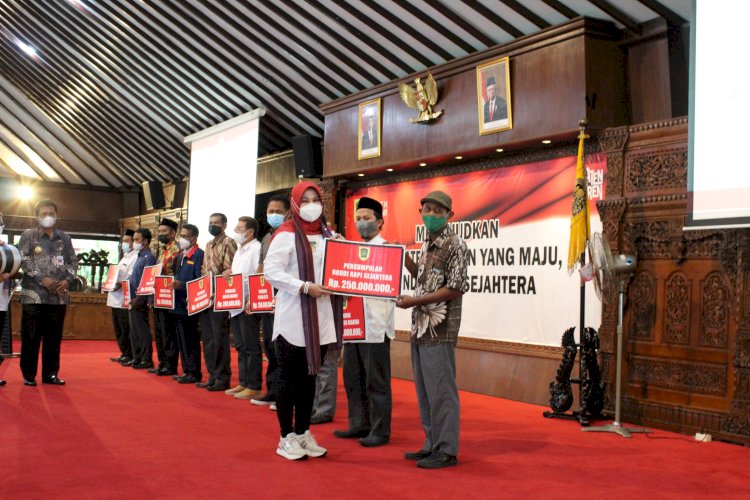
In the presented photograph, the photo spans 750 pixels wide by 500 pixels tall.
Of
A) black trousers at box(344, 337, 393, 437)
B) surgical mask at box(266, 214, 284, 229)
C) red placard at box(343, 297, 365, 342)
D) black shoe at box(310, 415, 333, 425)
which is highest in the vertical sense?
surgical mask at box(266, 214, 284, 229)

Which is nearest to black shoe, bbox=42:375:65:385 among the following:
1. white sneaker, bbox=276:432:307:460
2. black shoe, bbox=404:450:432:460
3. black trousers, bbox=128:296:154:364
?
black trousers, bbox=128:296:154:364

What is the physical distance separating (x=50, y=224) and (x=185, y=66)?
185 inches

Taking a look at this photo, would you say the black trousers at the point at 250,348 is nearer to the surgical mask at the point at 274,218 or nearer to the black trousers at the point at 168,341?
the surgical mask at the point at 274,218

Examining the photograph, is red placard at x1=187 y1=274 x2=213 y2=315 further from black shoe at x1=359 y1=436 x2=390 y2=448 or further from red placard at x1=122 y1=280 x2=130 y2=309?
black shoe at x1=359 y1=436 x2=390 y2=448

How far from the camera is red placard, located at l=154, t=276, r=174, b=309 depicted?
7223 millimetres

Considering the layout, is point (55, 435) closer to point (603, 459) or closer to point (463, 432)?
point (463, 432)

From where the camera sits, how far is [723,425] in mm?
5105

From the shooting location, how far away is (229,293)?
6.38 metres

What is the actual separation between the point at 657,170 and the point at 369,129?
371 cm

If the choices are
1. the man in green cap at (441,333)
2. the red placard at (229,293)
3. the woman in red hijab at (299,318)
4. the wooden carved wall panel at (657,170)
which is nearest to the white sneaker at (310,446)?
the woman in red hijab at (299,318)

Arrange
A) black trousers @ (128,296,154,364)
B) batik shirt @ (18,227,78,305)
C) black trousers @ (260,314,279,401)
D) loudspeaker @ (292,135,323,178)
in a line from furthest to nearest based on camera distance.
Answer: loudspeaker @ (292,135,323,178) < black trousers @ (128,296,154,364) < batik shirt @ (18,227,78,305) < black trousers @ (260,314,279,401)

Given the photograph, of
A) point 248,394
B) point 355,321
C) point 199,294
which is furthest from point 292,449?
point 199,294

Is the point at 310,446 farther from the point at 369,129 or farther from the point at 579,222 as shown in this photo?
the point at 369,129

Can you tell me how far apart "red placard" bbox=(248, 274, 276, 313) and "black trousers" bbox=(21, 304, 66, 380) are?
178cm
